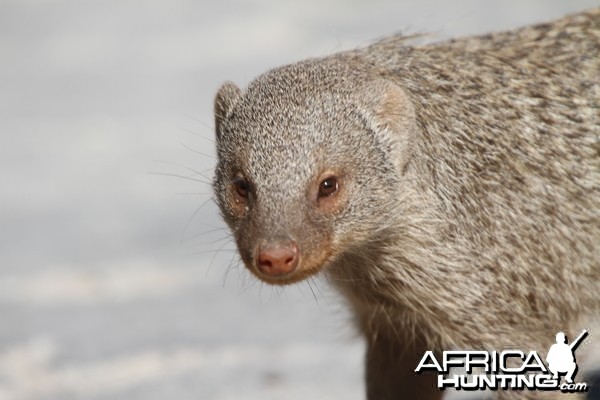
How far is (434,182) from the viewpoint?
4.71 meters

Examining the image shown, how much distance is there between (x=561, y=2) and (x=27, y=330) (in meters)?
6.50

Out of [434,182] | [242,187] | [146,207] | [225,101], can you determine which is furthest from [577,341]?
[146,207]

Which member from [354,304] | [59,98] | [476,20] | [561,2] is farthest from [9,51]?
[354,304]

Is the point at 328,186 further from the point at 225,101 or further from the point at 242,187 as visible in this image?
the point at 225,101

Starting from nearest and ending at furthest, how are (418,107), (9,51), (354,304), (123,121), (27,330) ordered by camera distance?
(418,107), (354,304), (27,330), (123,121), (9,51)

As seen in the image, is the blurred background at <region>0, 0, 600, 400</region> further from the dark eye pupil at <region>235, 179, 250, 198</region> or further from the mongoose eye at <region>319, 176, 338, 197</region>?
the mongoose eye at <region>319, 176, 338, 197</region>

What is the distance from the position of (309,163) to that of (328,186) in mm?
121

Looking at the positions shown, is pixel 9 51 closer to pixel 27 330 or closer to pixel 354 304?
pixel 27 330

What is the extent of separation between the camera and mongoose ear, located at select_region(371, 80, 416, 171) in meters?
4.56

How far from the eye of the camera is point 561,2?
11.5 m

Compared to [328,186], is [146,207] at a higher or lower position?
lower

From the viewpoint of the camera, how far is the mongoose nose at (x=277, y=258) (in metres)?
4.08

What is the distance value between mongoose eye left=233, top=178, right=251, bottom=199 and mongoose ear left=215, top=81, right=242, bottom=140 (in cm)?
32

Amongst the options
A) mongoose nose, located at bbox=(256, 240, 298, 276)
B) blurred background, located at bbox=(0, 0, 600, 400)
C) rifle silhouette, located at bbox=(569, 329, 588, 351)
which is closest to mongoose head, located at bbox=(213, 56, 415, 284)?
mongoose nose, located at bbox=(256, 240, 298, 276)
